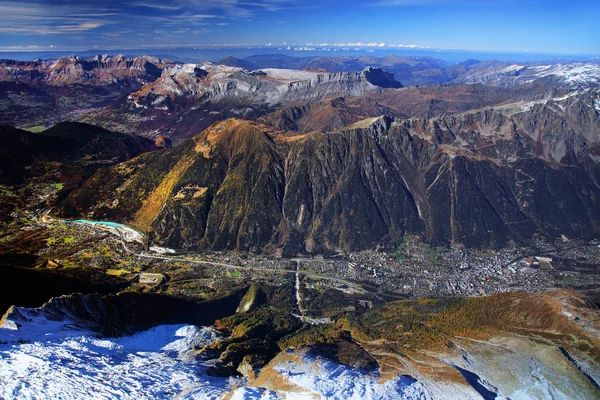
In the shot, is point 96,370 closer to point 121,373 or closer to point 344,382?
point 121,373

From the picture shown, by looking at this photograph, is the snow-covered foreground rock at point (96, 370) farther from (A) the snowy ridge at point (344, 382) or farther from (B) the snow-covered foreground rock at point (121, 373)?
(A) the snowy ridge at point (344, 382)

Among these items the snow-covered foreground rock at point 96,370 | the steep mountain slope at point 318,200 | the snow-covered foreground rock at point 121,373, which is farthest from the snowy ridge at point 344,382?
the steep mountain slope at point 318,200

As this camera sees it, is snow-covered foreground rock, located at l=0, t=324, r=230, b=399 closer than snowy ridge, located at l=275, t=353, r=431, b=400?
Yes

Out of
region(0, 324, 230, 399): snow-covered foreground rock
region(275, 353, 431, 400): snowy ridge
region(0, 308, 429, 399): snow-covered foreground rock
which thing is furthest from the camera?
region(275, 353, 431, 400): snowy ridge

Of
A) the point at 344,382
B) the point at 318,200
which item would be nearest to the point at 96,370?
the point at 344,382

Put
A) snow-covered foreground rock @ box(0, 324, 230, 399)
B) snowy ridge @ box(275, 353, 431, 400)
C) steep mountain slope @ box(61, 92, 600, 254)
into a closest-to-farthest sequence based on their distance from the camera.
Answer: snow-covered foreground rock @ box(0, 324, 230, 399) < snowy ridge @ box(275, 353, 431, 400) < steep mountain slope @ box(61, 92, 600, 254)

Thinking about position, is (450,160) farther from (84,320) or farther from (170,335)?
(84,320)

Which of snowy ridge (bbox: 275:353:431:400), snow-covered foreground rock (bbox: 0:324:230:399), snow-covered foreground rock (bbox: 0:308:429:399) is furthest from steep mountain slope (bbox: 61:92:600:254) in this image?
snowy ridge (bbox: 275:353:431:400)

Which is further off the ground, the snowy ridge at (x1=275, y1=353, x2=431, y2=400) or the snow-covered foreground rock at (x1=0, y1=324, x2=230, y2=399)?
the snow-covered foreground rock at (x1=0, y1=324, x2=230, y2=399)

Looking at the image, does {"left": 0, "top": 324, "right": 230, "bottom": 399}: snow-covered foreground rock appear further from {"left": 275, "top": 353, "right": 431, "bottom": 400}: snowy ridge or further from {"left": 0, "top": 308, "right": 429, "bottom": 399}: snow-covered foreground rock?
{"left": 275, "top": 353, "right": 431, "bottom": 400}: snowy ridge
